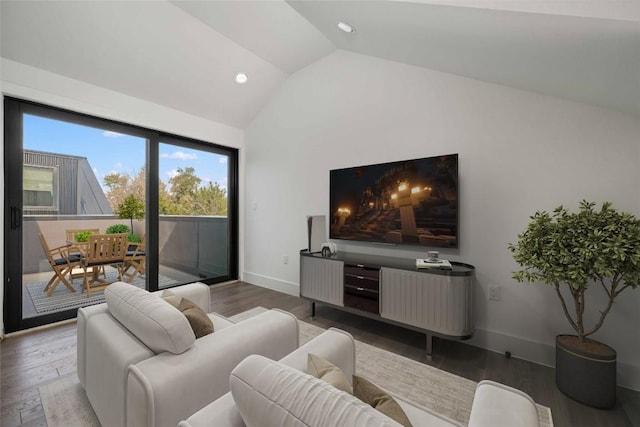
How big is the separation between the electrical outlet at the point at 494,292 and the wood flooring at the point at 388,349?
1.53 feet

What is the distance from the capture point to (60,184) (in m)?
2.85

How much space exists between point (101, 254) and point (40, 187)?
2.89 ft

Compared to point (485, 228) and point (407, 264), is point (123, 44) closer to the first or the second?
point (407, 264)

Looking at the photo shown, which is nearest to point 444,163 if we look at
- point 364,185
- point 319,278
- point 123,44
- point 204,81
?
point 364,185

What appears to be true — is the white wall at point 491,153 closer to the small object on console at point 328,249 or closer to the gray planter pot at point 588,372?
the small object on console at point 328,249

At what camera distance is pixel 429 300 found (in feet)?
7.27

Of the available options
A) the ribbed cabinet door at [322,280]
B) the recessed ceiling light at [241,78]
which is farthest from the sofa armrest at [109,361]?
the recessed ceiling light at [241,78]

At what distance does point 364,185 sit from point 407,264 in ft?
3.20

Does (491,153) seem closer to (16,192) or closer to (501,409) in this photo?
(501,409)

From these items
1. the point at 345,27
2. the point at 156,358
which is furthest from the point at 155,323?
the point at 345,27

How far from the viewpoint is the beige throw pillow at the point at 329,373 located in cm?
82

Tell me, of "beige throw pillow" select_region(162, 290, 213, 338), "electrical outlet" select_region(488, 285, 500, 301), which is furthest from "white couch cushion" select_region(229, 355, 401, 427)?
"electrical outlet" select_region(488, 285, 500, 301)

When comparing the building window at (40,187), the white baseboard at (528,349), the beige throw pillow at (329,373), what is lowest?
the white baseboard at (528,349)

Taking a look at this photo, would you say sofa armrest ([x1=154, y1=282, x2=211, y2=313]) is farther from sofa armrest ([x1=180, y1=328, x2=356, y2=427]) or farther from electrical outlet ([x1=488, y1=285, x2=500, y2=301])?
electrical outlet ([x1=488, y1=285, x2=500, y2=301])
